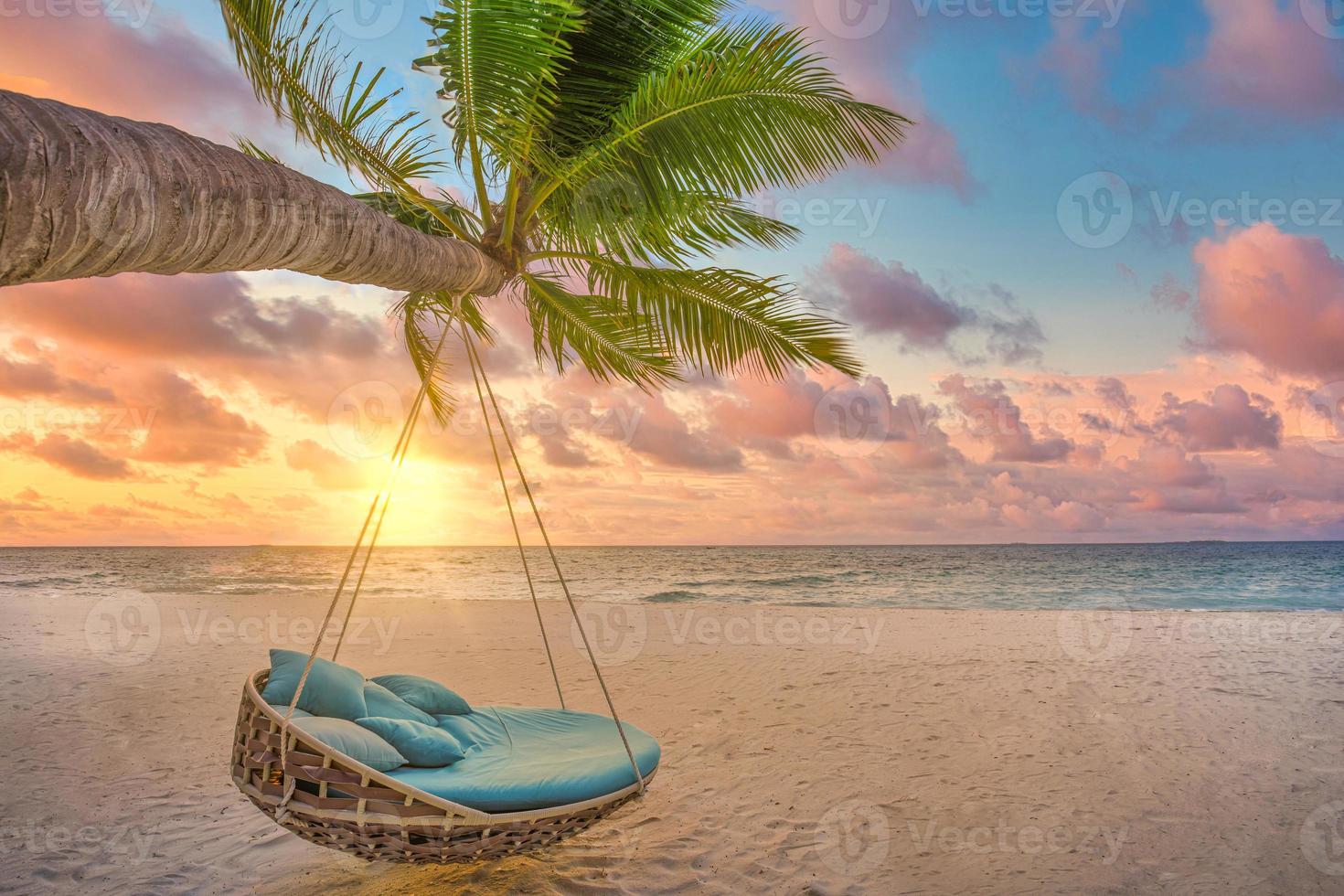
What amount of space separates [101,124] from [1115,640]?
10403 mm

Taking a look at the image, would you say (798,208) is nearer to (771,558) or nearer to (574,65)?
(574,65)

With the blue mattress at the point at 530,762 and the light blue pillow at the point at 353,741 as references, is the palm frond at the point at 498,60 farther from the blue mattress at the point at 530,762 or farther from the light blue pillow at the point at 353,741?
the blue mattress at the point at 530,762

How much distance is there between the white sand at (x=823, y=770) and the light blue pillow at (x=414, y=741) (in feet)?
1.89

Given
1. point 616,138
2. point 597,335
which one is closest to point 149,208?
point 616,138

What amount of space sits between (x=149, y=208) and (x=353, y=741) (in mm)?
→ 1772

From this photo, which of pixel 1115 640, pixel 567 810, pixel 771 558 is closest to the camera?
pixel 567 810

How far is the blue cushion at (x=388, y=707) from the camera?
3.26m

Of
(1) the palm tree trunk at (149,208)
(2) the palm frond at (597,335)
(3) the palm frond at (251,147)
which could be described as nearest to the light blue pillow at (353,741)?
(1) the palm tree trunk at (149,208)

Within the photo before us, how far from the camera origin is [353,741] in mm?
2672

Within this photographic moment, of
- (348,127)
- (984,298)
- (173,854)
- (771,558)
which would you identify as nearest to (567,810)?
(173,854)

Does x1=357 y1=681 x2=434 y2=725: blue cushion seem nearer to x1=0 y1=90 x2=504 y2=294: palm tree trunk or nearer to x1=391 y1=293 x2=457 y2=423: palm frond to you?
x1=0 y1=90 x2=504 y2=294: palm tree trunk

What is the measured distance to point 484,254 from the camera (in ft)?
12.7

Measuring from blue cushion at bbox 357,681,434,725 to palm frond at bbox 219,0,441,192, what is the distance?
7.88 ft

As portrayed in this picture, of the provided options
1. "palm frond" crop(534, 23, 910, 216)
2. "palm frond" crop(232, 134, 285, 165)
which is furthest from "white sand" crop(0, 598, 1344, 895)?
"palm frond" crop(232, 134, 285, 165)
